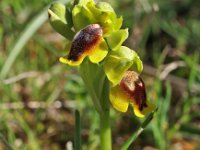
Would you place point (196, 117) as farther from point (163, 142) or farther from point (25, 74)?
point (25, 74)

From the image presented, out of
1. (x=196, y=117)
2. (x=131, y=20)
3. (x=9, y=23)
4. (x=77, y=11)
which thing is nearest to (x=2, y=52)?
(x=9, y=23)

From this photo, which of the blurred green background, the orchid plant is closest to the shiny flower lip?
the orchid plant

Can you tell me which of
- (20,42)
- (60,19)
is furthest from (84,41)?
(20,42)

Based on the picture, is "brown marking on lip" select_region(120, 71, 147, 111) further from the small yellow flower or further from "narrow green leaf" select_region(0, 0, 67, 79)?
"narrow green leaf" select_region(0, 0, 67, 79)

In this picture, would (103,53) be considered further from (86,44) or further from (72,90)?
(72,90)

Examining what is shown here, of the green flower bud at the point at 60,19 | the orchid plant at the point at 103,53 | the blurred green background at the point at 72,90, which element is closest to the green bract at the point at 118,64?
the orchid plant at the point at 103,53

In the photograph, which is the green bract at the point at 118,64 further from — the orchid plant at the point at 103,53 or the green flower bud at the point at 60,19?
the green flower bud at the point at 60,19
